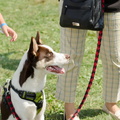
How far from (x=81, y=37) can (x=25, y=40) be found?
3802mm

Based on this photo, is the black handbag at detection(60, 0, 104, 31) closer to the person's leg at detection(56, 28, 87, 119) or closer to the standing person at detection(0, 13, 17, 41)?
the person's leg at detection(56, 28, 87, 119)

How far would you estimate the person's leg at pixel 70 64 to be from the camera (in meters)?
3.81

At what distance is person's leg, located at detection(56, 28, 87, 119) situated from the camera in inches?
150

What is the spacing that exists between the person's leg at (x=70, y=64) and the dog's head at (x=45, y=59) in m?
0.40

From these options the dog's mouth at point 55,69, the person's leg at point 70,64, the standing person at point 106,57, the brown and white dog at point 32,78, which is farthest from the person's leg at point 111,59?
the dog's mouth at point 55,69

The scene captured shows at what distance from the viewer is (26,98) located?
3404mm

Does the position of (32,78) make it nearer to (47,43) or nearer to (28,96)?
(28,96)

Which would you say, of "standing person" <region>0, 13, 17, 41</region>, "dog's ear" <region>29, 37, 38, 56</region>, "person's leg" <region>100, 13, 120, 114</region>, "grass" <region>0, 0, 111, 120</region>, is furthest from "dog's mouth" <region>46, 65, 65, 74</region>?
"grass" <region>0, 0, 111, 120</region>

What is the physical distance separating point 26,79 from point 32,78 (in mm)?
62

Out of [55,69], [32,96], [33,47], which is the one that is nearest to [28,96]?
[32,96]

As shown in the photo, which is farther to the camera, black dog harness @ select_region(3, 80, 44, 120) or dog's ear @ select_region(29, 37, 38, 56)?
black dog harness @ select_region(3, 80, 44, 120)

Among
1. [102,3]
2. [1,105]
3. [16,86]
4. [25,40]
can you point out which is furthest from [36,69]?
[25,40]

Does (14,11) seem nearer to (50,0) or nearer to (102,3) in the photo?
(50,0)

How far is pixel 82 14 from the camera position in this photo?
3473 millimetres
